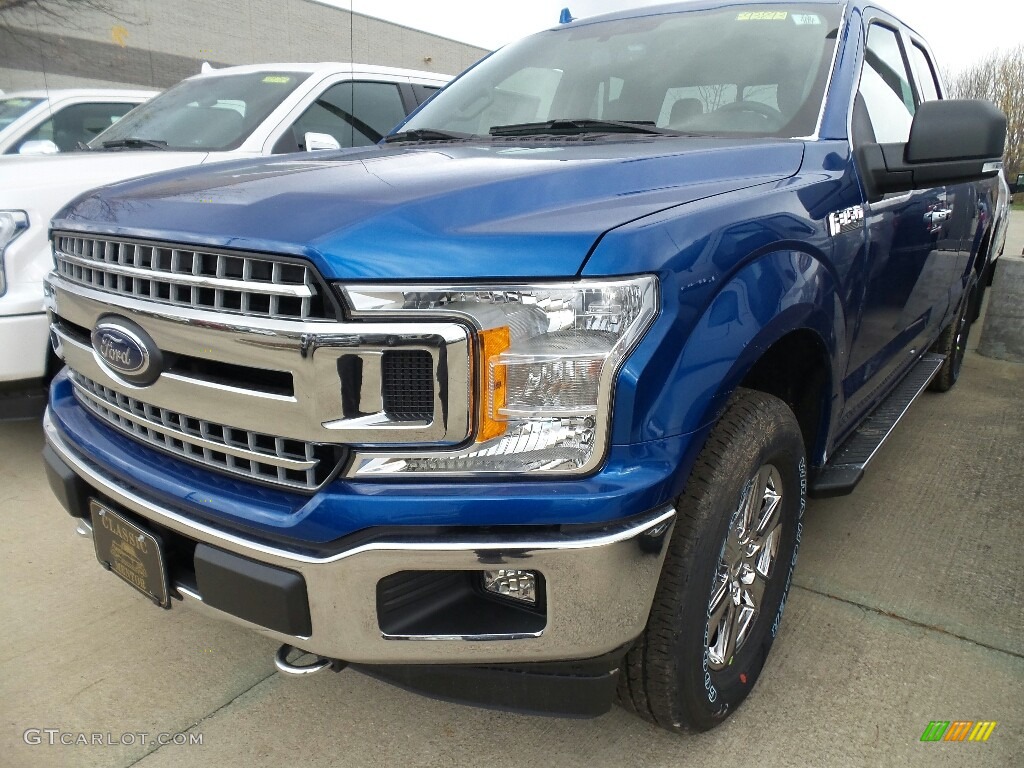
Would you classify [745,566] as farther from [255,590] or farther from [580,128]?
[580,128]

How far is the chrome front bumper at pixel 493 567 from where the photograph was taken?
55.1 inches

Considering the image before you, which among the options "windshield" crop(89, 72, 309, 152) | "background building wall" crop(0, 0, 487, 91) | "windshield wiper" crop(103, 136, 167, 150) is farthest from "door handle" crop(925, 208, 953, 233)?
"background building wall" crop(0, 0, 487, 91)

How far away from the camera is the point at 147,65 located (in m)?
14.9

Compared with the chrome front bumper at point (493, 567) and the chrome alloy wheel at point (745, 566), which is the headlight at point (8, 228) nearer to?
the chrome front bumper at point (493, 567)

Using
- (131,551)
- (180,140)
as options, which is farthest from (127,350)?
(180,140)

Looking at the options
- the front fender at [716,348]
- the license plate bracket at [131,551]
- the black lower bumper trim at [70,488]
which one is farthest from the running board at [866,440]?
the black lower bumper trim at [70,488]

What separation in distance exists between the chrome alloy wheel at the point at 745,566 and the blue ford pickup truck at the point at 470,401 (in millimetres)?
10

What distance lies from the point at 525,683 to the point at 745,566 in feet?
2.45

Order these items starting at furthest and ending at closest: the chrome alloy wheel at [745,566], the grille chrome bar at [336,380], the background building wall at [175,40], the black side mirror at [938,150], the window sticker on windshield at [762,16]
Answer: the background building wall at [175,40] → the window sticker on windshield at [762,16] → the black side mirror at [938,150] → the chrome alloy wheel at [745,566] → the grille chrome bar at [336,380]

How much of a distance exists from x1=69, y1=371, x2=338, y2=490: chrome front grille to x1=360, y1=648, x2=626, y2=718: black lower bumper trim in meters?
0.42

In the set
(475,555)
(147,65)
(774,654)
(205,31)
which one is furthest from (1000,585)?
(205,31)

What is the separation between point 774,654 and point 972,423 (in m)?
2.84

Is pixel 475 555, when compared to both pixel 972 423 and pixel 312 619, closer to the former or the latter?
pixel 312 619

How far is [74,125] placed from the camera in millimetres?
5945
